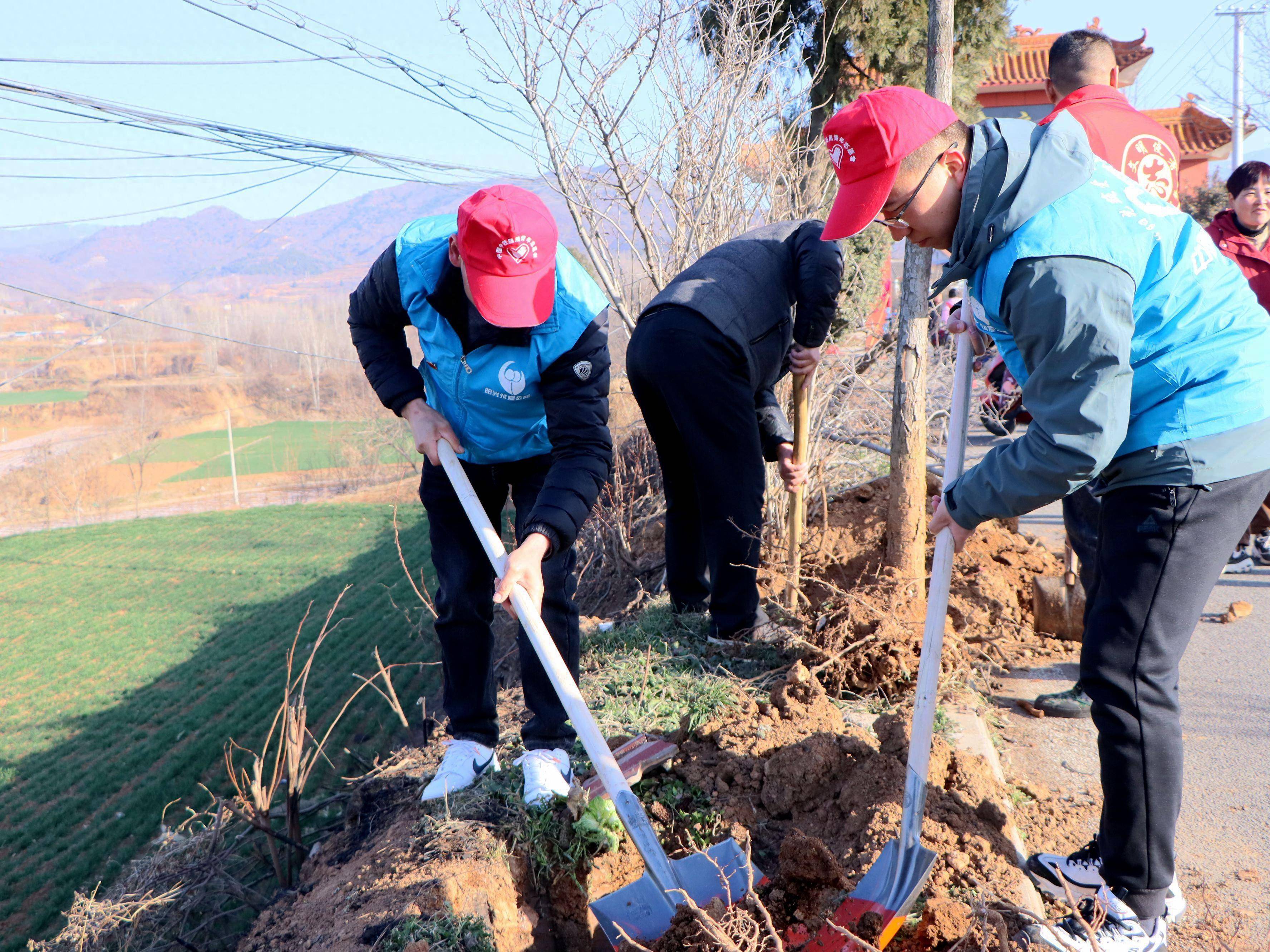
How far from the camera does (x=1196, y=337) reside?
5.43 feet

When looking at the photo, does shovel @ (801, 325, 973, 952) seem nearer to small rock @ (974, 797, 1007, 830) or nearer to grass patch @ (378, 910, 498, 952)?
small rock @ (974, 797, 1007, 830)

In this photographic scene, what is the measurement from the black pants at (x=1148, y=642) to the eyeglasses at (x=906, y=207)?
0.74 meters

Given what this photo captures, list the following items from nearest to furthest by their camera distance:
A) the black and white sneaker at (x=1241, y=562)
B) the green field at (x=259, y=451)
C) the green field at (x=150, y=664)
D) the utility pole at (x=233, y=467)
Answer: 1. the black and white sneaker at (x=1241, y=562)
2. the green field at (x=150, y=664)
3. the utility pole at (x=233, y=467)
4. the green field at (x=259, y=451)

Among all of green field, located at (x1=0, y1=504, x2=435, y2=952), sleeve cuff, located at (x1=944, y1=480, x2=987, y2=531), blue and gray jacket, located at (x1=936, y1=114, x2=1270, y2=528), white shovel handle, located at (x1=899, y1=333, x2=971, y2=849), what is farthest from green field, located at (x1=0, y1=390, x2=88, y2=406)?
blue and gray jacket, located at (x1=936, y1=114, x2=1270, y2=528)

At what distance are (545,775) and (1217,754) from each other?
7.36 feet

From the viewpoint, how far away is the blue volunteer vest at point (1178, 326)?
63.2 inches

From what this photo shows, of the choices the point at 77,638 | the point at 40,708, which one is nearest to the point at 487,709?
the point at 40,708

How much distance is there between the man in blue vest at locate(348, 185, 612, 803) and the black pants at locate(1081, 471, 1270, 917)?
1.29 metres

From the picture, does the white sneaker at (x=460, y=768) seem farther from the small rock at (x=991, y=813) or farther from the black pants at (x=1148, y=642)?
the black pants at (x=1148, y=642)

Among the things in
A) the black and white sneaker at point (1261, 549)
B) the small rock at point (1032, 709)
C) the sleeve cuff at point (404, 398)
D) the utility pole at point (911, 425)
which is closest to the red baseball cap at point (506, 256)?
the sleeve cuff at point (404, 398)

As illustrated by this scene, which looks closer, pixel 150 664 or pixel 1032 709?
pixel 1032 709

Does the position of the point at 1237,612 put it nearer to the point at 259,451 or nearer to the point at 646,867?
the point at 646,867

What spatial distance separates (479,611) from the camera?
2.68 meters

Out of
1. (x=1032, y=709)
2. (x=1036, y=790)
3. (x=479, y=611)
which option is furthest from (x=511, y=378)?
(x=1032, y=709)
